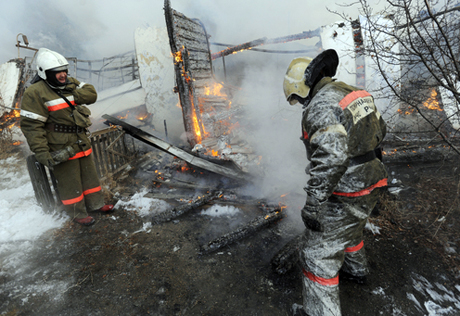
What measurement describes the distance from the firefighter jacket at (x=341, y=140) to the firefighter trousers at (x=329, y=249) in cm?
15

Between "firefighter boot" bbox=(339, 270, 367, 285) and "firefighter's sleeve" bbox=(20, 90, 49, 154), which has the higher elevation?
"firefighter's sleeve" bbox=(20, 90, 49, 154)

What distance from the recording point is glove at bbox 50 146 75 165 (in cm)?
344

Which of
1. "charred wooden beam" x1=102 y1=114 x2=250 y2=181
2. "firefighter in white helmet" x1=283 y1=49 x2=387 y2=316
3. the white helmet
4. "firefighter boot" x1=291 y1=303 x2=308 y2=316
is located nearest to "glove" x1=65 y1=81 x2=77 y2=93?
the white helmet

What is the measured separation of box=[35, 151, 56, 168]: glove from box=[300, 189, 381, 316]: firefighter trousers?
361 centimetres

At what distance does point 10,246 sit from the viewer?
3.19 metres

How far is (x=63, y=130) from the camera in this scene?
3543 mm

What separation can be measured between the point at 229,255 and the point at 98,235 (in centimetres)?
209

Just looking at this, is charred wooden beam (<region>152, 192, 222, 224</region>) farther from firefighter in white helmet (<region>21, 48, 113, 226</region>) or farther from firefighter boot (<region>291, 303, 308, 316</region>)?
firefighter boot (<region>291, 303, 308, 316</region>)

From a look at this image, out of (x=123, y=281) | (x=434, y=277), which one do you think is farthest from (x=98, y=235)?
(x=434, y=277)

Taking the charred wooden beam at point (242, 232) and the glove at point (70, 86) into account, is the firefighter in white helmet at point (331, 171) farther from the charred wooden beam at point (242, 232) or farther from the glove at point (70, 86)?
the glove at point (70, 86)

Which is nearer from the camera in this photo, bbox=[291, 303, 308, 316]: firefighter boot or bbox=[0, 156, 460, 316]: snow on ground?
bbox=[291, 303, 308, 316]: firefighter boot

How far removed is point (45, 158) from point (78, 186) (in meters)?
0.65

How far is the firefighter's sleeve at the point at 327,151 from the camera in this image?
1808 millimetres

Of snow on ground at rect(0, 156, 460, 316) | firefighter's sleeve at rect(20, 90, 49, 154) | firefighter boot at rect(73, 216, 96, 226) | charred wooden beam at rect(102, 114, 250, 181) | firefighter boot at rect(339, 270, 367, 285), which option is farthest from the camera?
charred wooden beam at rect(102, 114, 250, 181)
